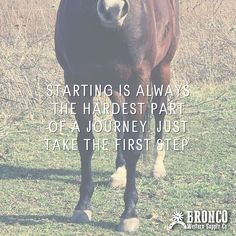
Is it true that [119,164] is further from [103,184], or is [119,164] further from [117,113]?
[117,113]

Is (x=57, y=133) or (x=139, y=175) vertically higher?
(x=57, y=133)

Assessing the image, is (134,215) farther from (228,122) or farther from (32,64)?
(32,64)

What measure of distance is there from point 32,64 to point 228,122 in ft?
8.59

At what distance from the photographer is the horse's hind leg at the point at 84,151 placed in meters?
4.36

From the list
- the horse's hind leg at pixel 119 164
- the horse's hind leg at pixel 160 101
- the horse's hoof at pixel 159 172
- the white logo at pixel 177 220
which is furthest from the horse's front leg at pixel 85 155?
the horse's hind leg at pixel 160 101

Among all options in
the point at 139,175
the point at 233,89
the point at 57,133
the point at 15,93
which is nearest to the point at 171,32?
the point at 139,175

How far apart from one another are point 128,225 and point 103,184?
1159 millimetres

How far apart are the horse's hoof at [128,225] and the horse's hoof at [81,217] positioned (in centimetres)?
28

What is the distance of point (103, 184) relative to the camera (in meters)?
5.29

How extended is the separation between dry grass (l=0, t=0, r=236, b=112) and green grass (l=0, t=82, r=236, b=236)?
0.48m

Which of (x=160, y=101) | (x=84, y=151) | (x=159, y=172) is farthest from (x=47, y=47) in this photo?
(x=84, y=151)

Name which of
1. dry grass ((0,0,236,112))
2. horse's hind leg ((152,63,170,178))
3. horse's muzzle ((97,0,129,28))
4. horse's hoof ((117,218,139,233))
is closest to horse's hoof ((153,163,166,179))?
horse's hind leg ((152,63,170,178))

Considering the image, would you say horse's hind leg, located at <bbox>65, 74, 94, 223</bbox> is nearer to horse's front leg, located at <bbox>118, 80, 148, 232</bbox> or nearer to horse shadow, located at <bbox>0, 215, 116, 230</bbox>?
horse shadow, located at <bbox>0, 215, 116, 230</bbox>

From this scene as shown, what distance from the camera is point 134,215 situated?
13.9 ft
